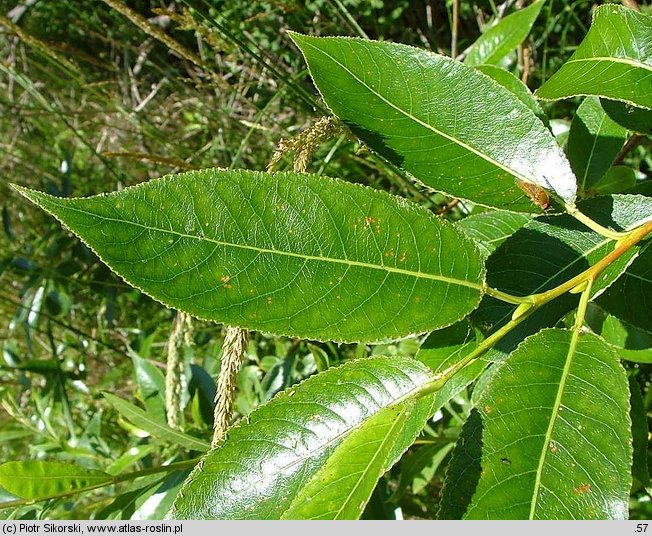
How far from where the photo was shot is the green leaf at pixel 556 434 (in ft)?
1.69

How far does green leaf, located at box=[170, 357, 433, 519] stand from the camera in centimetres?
56

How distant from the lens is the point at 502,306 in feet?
2.14

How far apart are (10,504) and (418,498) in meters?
1.09

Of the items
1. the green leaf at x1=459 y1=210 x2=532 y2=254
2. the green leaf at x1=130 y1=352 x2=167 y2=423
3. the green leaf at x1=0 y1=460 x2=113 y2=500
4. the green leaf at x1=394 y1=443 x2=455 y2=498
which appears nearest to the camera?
the green leaf at x1=459 y1=210 x2=532 y2=254

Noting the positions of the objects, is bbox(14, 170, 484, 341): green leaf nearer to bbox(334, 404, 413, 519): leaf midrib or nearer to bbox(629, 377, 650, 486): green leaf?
bbox(334, 404, 413, 519): leaf midrib

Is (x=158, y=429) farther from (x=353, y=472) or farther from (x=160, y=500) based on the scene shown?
(x=353, y=472)

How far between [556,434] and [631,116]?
44 cm

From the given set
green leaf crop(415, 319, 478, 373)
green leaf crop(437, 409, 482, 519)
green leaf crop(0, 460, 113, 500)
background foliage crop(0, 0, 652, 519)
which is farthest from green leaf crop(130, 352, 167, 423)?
green leaf crop(437, 409, 482, 519)

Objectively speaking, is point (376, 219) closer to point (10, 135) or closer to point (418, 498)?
point (418, 498)

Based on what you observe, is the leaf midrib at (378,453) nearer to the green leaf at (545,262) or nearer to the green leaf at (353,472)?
the green leaf at (353,472)

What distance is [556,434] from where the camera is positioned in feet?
1.78

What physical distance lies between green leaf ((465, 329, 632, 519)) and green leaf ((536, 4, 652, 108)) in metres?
0.26
